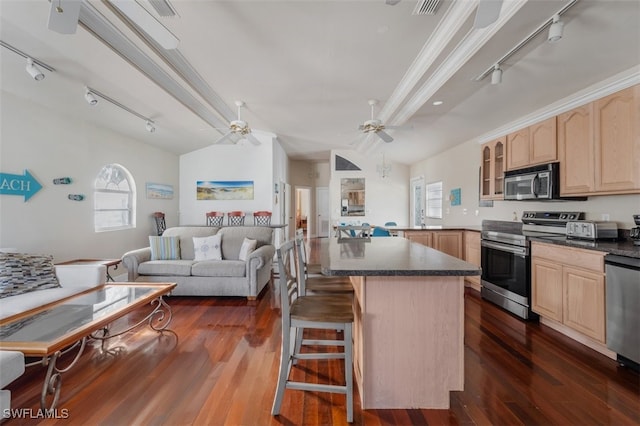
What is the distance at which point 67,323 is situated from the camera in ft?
6.49

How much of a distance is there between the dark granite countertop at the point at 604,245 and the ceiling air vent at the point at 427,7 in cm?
224

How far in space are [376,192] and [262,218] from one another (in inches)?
136

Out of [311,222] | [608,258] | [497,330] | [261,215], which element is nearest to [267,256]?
[261,215]

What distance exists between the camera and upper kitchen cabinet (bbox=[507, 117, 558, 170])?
3031 mm

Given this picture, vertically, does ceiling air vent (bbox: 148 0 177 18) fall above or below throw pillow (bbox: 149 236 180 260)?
above

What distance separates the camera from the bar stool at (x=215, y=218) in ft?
20.7

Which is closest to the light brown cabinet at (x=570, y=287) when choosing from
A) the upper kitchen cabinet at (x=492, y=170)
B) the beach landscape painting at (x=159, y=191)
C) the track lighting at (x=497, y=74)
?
the upper kitchen cabinet at (x=492, y=170)

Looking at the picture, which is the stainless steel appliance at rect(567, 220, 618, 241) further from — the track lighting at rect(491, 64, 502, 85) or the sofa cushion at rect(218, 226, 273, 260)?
the sofa cushion at rect(218, 226, 273, 260)

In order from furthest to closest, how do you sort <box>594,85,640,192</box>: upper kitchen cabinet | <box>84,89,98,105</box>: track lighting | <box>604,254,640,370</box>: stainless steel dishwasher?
<box>84,89,98,105</box>: track lighting → <box>594,85,640,192</box>: upper kitchen cabinet → <box>604,254,640,370</box>: stainless steel dishwasher

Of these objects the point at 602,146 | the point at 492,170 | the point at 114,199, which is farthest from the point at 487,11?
the point at 114,199

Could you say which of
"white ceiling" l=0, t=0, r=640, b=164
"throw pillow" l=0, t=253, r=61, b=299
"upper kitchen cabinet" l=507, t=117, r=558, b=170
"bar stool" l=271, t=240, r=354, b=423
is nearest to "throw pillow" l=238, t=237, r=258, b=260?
"throw pillow" l=0, t=253, r=61, b=299

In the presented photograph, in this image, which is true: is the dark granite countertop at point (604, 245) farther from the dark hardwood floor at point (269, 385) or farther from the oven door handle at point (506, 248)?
the dark hardwood floor at point (269, 385)

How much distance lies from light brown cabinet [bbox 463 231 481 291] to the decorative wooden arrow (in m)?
5.55

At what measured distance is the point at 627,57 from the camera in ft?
7.42
